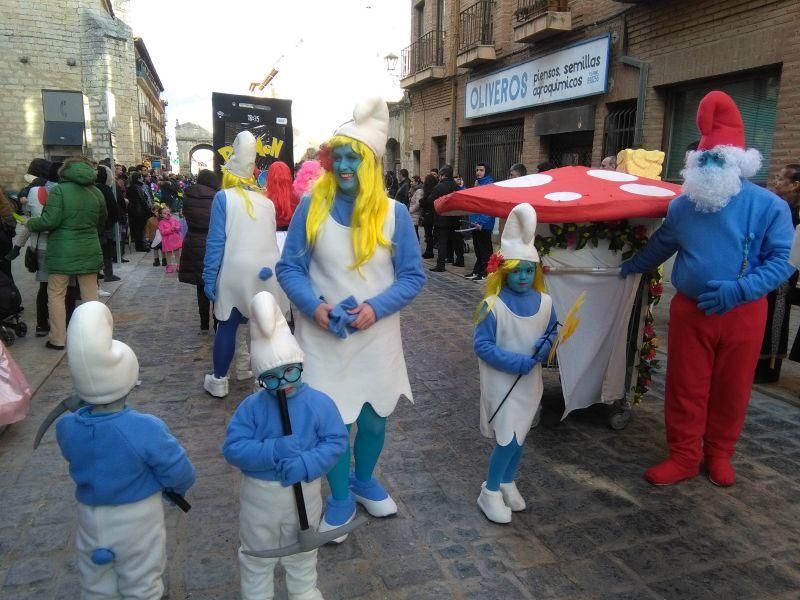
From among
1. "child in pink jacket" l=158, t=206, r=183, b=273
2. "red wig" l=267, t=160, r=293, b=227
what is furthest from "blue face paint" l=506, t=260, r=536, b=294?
"child in pink jacket" l=158, t=206, r=183, b=273

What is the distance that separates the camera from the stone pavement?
95.5 inches

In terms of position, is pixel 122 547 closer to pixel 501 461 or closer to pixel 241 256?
pixel 501 461

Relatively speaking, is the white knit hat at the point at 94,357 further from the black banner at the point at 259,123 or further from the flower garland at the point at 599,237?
the black banner at the point at 259,123

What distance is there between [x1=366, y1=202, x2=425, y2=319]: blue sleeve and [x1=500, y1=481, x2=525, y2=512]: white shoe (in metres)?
1.13

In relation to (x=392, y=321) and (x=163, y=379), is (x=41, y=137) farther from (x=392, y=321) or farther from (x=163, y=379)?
(x=392, y=321)

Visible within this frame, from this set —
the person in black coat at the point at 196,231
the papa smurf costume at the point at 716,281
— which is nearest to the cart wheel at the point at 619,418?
the papa smurf costume at the point at 716,281

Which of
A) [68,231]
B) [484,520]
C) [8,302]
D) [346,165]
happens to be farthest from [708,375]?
[8,302]

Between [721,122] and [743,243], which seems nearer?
[743,243]

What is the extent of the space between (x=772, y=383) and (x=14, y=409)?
18.3 ft

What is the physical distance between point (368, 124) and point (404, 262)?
0.62m

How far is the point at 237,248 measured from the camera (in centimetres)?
417

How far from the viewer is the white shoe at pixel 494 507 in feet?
9.32

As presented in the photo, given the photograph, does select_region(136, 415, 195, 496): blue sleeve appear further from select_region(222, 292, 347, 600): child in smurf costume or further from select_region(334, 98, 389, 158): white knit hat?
select_region(334, 98, 389, 158): white knit hat

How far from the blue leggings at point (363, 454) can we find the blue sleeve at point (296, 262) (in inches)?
22.6
